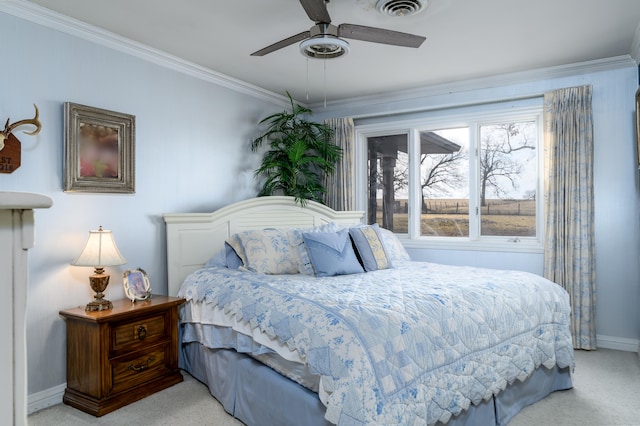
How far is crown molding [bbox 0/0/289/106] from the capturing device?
8.78ft

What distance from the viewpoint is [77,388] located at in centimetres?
273

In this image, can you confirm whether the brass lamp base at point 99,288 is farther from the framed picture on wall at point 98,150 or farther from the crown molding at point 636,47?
the crown molding at point 636,47

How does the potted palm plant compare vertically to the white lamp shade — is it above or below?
above

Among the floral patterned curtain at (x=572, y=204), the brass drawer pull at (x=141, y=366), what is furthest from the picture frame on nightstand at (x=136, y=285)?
the floral patterned curtain at (x=572, y=204)

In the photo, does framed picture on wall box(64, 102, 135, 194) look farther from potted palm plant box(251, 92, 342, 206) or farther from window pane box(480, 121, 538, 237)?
window pane box(480, 121, 538, 237)

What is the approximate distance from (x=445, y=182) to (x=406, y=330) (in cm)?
298

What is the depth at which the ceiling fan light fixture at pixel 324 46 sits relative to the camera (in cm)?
241

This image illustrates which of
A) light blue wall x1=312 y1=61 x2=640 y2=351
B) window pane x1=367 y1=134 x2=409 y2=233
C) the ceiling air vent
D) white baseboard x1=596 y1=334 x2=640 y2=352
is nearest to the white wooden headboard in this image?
window pane x1=367 y1=134 x2=409 y2=233

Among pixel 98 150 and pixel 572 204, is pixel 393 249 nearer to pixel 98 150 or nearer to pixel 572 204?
pixel 572 204

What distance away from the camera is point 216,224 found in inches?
147

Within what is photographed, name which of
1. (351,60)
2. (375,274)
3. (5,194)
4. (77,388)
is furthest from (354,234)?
(5,194)

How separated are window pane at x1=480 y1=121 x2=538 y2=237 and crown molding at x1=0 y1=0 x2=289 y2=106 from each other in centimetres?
254

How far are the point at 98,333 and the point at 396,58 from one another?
311cm

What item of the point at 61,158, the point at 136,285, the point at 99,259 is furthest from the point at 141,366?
the point at 61,158
